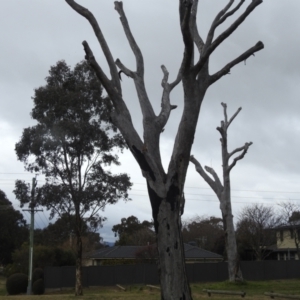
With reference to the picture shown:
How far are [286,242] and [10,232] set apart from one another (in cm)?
2991

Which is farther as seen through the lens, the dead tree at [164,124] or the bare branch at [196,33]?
the bare branch at [196,33]

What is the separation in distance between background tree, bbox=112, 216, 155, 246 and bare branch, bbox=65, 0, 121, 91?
52.1m

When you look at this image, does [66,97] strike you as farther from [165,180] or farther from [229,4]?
[165,180]

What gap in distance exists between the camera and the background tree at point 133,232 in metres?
66.4

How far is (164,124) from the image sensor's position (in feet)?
43.7

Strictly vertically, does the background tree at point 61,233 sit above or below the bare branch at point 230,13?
below

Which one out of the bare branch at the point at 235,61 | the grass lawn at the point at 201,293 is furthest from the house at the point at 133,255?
the bare branch at the point at 235,61

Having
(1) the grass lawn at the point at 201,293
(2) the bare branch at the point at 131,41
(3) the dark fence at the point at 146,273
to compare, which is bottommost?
(1) the grass lawn at the point at 201,293

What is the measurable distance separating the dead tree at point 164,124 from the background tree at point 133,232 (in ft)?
170

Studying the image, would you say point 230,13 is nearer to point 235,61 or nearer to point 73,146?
point 235,61

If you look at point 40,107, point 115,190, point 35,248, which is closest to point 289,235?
point 35,248

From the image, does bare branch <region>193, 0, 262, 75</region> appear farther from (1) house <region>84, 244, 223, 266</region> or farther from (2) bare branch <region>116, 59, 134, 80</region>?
(1) house <region>84, 244, 223, 266</region>

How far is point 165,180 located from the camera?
1214 centimetres

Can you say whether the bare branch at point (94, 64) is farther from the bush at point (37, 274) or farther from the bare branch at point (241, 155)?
the bush at point (37, 274)
